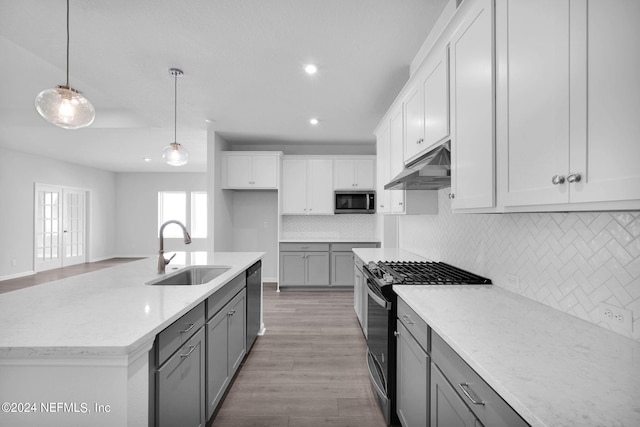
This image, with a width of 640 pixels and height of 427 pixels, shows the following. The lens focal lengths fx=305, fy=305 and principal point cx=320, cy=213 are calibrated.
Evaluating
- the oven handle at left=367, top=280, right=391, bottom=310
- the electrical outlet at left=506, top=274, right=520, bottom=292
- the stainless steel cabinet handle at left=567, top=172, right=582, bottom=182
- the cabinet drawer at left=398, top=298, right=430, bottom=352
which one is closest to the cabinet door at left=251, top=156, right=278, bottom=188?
the oven handle at left=367, top=280, right=391, bottom=310

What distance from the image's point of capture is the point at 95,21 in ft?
7.25

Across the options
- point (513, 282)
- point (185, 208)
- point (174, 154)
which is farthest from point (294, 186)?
point (185, 208)

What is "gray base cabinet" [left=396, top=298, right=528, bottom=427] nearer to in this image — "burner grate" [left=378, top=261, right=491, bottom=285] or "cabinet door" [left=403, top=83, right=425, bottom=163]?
"burner grate" [left=378, top=261, right=491, bottom=285]

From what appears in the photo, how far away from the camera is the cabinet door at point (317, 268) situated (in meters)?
5.41

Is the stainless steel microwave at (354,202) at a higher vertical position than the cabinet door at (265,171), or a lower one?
lower

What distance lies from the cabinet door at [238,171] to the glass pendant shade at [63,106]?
3.53 metres

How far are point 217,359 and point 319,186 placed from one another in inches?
157

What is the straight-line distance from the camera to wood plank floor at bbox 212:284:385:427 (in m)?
2.05

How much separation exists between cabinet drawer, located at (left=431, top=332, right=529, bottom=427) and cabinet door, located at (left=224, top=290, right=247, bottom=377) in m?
1.46

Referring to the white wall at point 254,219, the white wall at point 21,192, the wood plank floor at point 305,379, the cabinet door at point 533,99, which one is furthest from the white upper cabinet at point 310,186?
the white wall at point 21,192

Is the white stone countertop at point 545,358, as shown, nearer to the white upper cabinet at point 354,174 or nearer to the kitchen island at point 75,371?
the kitchen island at point 75,371

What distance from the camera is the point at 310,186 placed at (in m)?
5.60

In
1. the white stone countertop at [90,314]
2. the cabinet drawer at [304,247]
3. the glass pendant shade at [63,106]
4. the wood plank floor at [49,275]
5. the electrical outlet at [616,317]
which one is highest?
the glass pendant shade at [63,106]

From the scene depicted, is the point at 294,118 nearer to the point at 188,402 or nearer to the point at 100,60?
the point at 100,60
